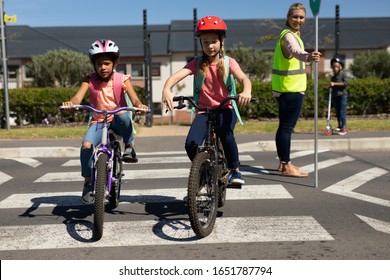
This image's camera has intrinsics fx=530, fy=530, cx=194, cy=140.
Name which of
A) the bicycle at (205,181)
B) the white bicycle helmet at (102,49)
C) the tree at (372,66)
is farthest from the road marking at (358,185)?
the tree at (372,66)

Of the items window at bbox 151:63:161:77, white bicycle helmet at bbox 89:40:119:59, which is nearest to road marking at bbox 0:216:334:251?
white bicycle helmet at bbox 89:40:119:59

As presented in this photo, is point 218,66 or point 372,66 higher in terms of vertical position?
point 372,66

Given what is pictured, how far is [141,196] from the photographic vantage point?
6.38 metres

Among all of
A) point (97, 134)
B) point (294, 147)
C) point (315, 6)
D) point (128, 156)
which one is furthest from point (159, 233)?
point (294, 147)

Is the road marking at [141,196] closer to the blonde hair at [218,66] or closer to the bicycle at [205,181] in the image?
the bicycle at [205,181]

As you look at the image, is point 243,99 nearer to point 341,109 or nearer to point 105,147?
point 105,147

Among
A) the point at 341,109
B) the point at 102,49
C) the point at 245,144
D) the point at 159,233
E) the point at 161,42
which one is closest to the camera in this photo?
the point at 159,233

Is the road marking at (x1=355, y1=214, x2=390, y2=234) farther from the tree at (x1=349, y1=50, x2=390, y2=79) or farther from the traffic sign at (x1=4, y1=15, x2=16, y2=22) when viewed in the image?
the tree at (x1=349, y1=50, x2=390, y2=79)

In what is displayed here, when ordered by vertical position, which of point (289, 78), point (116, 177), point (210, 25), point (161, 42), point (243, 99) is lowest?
point (116, 177)

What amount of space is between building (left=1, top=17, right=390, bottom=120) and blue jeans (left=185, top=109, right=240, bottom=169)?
3558 cm

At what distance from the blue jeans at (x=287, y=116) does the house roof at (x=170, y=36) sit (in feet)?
119

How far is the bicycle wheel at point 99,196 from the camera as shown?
435 cm

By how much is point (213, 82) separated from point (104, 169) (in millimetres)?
1403

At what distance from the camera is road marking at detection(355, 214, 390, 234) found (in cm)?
465
